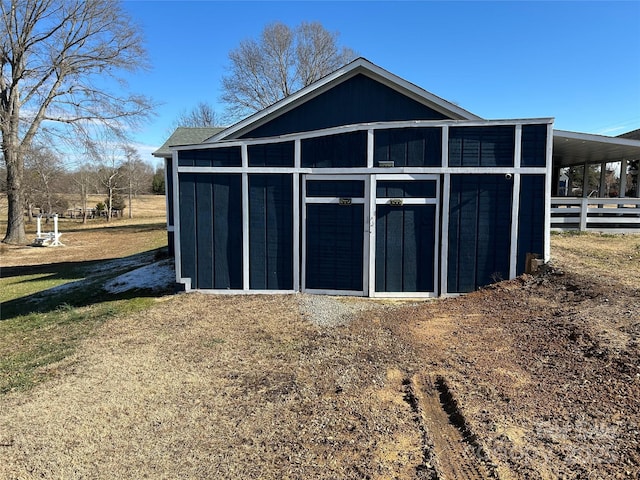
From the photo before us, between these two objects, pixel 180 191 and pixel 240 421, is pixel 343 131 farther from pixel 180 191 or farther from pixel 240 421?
pixel 240 421

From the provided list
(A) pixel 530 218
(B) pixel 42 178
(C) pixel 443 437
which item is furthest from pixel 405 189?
(B) pixel 42 178

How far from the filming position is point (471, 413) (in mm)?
3486

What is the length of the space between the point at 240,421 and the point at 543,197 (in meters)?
6.23

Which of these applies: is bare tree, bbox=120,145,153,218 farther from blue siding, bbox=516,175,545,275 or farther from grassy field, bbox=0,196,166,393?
blue siding, bbox=516,175,545,275

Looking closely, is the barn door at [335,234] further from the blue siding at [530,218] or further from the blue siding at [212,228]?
the blue siding at [530,218]

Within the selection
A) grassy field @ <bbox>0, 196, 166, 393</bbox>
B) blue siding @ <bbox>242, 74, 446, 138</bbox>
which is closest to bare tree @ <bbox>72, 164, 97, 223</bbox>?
grassy field @ <bbox>0, 196, 166, 393</bbox>

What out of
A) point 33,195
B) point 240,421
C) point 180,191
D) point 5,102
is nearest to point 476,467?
point 240,421

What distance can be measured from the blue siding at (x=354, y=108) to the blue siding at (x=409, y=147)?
2.50 m

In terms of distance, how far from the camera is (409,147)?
746cm

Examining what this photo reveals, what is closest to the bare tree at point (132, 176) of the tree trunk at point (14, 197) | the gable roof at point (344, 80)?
the tree trunk at point (14, 197)

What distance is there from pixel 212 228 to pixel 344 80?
4595mm

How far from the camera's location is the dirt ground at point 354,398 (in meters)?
2.97

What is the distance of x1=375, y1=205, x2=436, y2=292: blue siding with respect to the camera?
7559mm

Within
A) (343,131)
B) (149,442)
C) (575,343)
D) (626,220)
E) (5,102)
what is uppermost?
(5,102)
